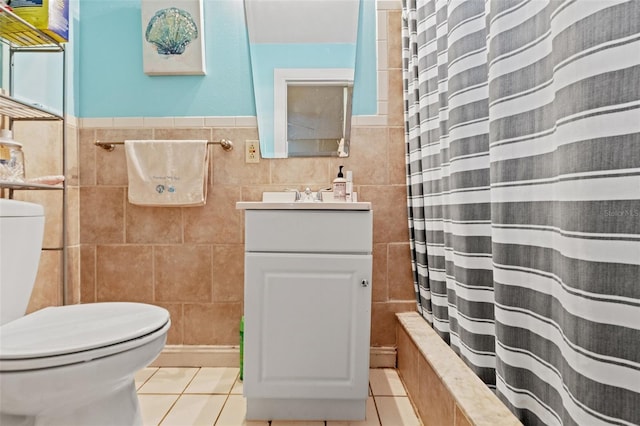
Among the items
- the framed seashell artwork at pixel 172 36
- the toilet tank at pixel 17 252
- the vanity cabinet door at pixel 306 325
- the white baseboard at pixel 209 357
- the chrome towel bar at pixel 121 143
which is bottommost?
the white baseboard at pixel 209 357

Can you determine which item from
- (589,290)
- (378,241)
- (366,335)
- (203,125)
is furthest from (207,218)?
(589,290)

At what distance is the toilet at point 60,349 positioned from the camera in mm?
731

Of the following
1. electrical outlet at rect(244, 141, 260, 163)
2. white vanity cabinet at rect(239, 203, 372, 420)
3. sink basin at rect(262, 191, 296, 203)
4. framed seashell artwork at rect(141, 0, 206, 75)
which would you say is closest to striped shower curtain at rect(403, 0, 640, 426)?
white vanity cabinet at rect(239, 203, 372, 420)

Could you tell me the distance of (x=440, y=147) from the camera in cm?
122

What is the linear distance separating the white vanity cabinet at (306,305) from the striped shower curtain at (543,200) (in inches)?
12.2

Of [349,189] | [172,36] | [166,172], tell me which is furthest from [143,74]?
[349,189]

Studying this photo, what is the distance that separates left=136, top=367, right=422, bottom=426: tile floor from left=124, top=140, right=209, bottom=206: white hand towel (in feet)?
2.52

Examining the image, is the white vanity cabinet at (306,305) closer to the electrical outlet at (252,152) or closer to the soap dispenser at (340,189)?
the soap dispenser at (340,189)

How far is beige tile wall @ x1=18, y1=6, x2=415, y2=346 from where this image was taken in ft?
5.51

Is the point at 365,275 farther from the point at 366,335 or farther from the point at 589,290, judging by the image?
the point at 589,290

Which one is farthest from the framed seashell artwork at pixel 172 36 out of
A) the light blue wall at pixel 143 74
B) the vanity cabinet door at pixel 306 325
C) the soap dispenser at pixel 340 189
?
the vanity cabinet door at pixel 306 325

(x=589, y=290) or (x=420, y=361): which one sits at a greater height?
(x=589, y=290)

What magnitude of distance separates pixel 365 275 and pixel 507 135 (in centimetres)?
63

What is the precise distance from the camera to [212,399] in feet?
4.58
